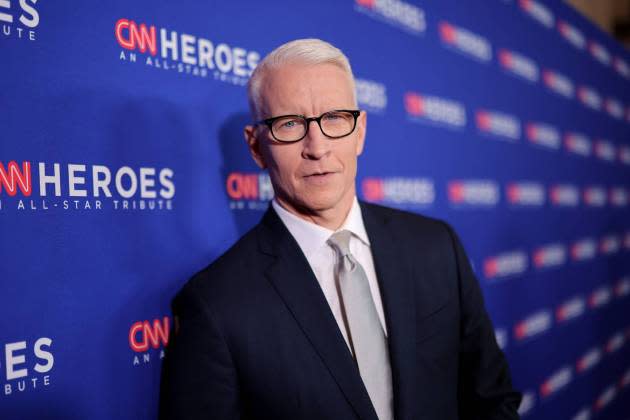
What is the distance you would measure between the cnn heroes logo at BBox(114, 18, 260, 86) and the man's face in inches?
15.7

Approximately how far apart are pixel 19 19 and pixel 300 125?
2.12 feet

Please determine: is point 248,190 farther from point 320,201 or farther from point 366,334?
point 366,334

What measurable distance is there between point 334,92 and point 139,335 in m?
0.79

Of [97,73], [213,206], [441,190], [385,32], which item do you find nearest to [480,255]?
[441,190]

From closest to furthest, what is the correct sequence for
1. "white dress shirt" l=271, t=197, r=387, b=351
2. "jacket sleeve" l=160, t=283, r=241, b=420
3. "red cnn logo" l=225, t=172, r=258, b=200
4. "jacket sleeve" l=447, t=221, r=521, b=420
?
"jacket sleeve" l=160, t=283, r=241, b=420, "white dress shirt" l=271, t=197, r=387, b=351, "jacket sleeve" l=447, t=221, r=521, b=420, "red cnn logo" l=225, t=172, r=258, b=200

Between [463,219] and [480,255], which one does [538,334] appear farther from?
[463,219]

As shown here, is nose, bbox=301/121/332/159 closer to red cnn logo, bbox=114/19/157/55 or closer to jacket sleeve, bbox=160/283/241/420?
jacket sleeve, bbox=160/283/241/420

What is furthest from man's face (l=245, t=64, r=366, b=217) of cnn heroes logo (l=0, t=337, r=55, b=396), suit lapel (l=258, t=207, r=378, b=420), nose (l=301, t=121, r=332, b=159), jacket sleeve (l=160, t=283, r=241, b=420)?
cnn heroes logo (l=0, t=337, r=55, b=396)

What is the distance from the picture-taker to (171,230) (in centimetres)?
142

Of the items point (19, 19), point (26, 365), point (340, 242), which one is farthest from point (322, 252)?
point (19, 19)

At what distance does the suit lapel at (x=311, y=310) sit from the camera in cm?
109

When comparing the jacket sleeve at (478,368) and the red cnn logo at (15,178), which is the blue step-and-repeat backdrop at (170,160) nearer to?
the red cnn logo at (15,178)

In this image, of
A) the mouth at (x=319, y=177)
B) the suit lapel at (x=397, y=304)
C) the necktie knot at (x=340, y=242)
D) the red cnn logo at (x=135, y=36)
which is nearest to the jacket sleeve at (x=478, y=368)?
the suit lapel at (x=397, y=304)

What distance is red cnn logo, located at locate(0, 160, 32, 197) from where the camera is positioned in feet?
3.59
